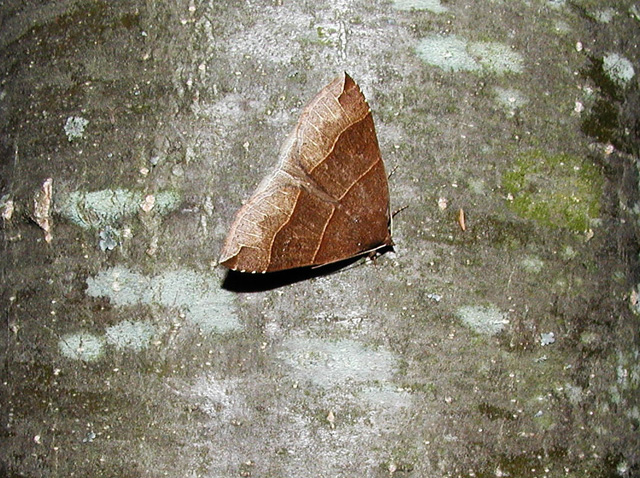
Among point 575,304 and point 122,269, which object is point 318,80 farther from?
point 575,304

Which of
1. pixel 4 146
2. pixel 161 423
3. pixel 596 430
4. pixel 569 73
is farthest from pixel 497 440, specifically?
pixel 4 146

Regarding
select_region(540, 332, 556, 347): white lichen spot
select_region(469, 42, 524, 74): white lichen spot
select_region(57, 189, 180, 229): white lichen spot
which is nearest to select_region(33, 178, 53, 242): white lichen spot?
select_region(57, 189, 180, 229): white lichen spot

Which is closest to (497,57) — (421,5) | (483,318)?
(421,5)

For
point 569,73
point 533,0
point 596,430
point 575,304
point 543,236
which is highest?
point 533,0

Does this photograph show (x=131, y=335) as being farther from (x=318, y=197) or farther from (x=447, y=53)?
(x=447, y=53)

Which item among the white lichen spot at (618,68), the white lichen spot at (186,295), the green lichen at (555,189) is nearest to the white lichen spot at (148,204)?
the white lichen spot at (186,295)
